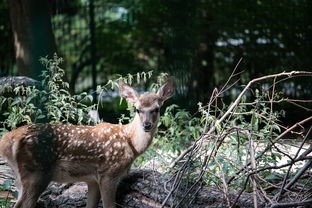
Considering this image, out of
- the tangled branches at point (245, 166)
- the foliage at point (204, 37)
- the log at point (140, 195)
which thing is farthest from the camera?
the foliage at point (204, 37)

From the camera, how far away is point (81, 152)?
5.95m

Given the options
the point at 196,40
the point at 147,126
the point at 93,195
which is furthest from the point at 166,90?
the point at 196,40

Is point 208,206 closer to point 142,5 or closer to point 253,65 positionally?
point 253,65

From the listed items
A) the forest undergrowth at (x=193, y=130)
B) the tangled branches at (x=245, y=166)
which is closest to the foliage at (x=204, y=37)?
the forest undergrowth at (x=193, y=130)

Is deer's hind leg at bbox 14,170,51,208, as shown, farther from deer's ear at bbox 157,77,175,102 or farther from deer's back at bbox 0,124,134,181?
deer's ear at bbox 157,77,175,102

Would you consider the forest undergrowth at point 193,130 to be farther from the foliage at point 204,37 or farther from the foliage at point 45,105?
the foliage at point 204,37

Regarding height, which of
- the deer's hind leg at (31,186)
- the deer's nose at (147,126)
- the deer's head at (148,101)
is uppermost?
the deer's head at (148,101)

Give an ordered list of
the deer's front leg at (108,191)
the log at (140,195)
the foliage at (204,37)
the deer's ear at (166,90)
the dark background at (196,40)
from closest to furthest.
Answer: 1. the log at (140,195)
2. the deer's front leg at (108,191)
3. the deer's ear at (166,90)
4. the dark background at (196,40)
5. the foliage at (204,37)

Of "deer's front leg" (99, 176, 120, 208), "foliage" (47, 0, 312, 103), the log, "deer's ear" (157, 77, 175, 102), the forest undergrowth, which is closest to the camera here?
the log

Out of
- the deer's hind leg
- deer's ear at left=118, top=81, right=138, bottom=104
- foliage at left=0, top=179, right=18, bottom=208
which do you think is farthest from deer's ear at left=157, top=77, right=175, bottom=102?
foliage at left=0, top=179, right=18, bottom=208

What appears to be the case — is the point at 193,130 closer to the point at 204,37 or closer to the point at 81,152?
the point at 81,152

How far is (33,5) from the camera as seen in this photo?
352 centimetres

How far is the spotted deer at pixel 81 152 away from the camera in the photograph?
566cm

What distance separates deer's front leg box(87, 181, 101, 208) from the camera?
6.02 m
